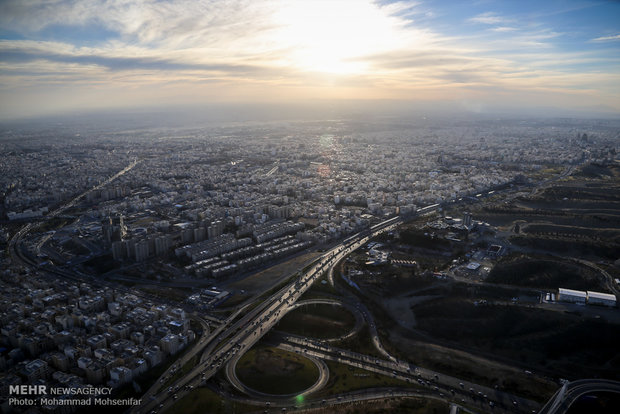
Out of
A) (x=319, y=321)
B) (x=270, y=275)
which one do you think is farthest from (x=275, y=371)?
(x=270, y=275)

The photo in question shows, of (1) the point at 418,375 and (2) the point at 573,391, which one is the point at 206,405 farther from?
(2) the point at 573,391

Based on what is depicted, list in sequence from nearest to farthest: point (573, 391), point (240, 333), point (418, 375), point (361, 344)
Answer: point (573, 391), point (418, 375), point (361, 344), point (240, 333)

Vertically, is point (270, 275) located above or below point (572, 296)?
below

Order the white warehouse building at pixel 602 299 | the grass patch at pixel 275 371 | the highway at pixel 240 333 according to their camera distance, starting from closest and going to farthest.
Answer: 1. the highway at pixel 240 333
2. the grass patch at pixel 275 371
3. the white warehouse building at pixel 602 299

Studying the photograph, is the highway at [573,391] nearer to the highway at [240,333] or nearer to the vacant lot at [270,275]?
the highway at [240,333]

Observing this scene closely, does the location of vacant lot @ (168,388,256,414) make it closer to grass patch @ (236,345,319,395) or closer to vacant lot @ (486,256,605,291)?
grass patch @ (236,345,319,395)

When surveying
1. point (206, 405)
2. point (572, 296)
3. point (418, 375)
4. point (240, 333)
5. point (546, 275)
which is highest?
point (546, 275)

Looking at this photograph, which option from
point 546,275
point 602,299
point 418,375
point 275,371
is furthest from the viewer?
point 546,275

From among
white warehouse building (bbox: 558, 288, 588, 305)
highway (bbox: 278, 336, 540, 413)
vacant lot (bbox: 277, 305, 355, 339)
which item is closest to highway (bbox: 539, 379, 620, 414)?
highway (bbox: 278, 336, 540, 413)

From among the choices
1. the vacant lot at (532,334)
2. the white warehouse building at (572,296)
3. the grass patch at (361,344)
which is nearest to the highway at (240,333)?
the grass patch at (361,344)

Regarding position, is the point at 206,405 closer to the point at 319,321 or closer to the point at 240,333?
the point at 240,333

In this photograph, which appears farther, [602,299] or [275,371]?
[602,299]
